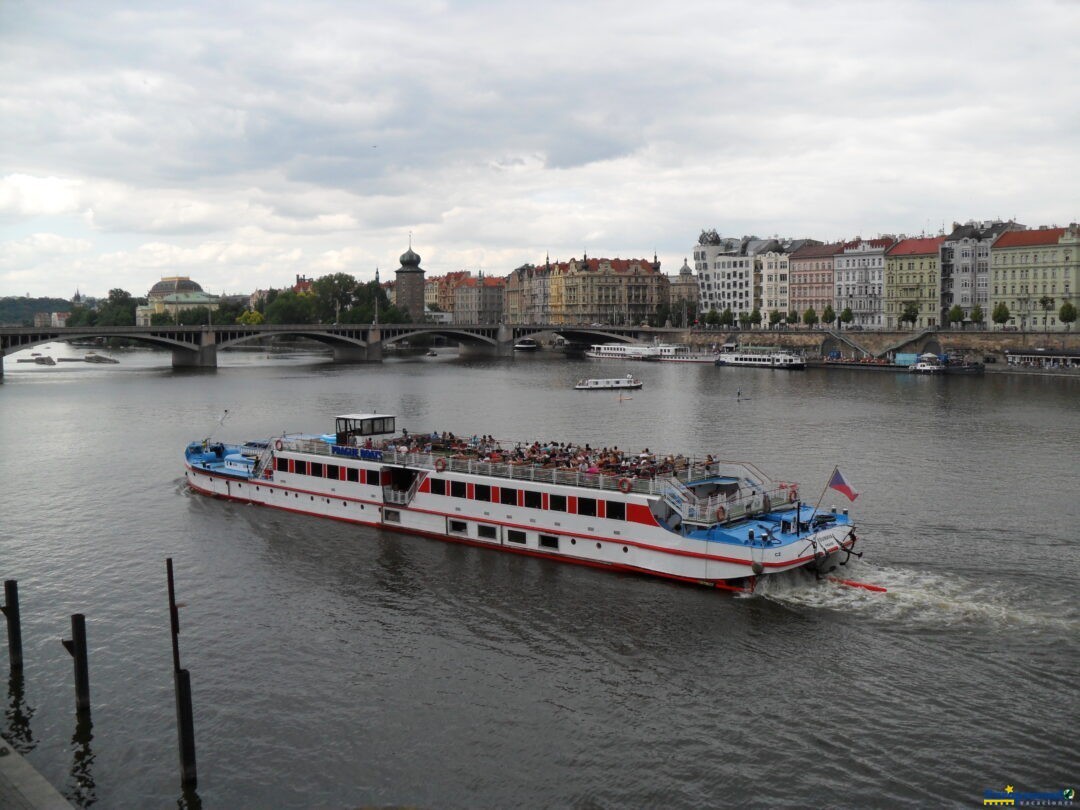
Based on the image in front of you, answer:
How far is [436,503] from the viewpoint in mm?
34219

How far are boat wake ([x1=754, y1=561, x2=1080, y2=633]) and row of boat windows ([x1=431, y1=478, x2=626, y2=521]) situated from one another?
487cm

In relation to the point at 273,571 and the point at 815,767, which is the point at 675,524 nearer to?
the point at 815,767

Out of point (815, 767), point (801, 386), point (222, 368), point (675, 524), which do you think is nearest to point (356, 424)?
point (675, 524)

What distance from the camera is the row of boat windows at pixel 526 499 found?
29.8 m

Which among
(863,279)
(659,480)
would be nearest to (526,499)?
(659,480)

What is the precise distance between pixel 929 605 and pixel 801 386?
2770 inches

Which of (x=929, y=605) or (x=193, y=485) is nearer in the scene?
(x=929, y=605)

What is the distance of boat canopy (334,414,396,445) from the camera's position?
38.5m

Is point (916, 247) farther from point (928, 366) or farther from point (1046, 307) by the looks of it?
point (928, 366)

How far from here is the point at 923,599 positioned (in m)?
26.6

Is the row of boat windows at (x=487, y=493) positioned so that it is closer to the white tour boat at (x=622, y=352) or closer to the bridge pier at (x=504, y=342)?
the white tour boat at (x=622, y=352)

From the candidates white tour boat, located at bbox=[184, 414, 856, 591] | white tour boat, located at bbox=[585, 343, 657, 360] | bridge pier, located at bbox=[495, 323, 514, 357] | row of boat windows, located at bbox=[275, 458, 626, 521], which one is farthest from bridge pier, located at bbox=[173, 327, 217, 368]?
row of boat windows, located at bbox=[275, 458, 626, 521]

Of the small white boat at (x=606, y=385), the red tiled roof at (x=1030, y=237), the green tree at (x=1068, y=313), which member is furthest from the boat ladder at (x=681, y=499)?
the red tiled roof at (x=1030, y=237)

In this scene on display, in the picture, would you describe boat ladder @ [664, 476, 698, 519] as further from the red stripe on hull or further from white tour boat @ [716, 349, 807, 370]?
white tour boat @ [716, 349, 807, 370]
